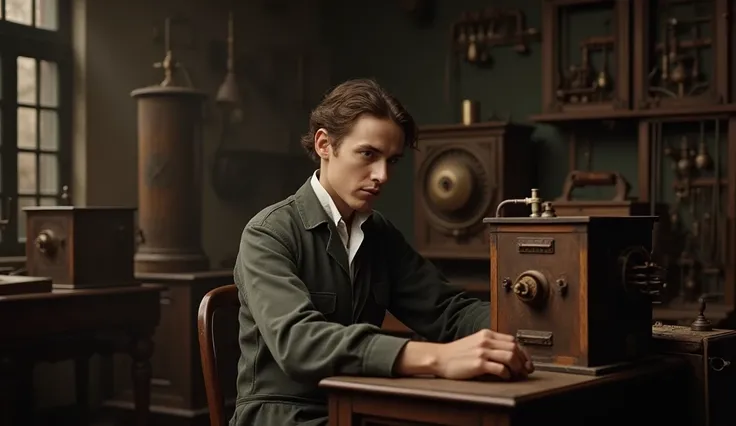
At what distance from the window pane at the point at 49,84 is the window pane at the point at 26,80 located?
67mm

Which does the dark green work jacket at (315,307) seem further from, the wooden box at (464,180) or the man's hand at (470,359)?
the wooden box at (464,180)

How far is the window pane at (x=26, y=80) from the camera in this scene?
5.95m

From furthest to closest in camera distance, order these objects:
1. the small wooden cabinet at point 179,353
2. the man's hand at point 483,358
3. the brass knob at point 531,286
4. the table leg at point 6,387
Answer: the small wooden cabinet at point 179,353
the table leg at point 6,387
the brass knob at point 531,286
the man's hand at point 483,358

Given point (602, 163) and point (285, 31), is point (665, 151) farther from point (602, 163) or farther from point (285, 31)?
point (285, 31)

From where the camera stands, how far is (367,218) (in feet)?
9.22

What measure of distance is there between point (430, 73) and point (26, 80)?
280cm

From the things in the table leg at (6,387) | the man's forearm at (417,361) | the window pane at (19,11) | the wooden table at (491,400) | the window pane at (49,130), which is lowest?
the table leg at (6,387)

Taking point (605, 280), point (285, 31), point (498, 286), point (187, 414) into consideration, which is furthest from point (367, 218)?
point (285, 31)

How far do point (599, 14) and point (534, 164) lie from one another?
3.39 ft

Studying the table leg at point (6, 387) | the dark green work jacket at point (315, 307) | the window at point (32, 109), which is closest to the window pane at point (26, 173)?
the window at point (32, 109)

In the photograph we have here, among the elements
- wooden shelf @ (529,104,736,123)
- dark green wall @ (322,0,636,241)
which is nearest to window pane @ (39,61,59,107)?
dark green wall @ (322,0,636,241)

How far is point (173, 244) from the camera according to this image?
18.7 feet

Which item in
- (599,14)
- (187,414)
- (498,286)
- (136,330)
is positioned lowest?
(187,414)

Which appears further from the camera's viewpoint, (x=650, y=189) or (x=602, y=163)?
(x=602, y=163)
